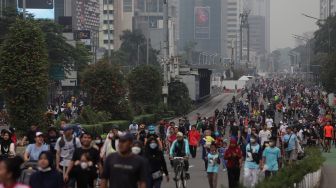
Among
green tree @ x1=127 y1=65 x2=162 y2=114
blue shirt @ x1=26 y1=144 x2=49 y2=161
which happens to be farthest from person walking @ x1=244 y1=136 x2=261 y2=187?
green tree @ x1=127 y1=65 x2=162 y2=114

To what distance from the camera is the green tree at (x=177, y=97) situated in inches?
2557

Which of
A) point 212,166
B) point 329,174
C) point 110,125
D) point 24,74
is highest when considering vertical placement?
point 24,74

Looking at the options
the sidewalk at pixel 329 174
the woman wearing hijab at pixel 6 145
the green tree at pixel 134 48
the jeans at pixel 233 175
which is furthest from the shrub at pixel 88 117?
the green tree at pixel 134 48

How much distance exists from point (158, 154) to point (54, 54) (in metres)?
61.5

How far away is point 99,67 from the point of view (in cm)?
4819

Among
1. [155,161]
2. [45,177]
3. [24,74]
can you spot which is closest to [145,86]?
[24,74]

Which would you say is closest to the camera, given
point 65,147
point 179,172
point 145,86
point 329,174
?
point 65,147

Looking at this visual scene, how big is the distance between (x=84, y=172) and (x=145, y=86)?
151 ft

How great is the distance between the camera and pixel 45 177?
37.3ft

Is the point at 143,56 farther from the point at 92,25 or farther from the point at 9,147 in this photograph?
the point at 9,147

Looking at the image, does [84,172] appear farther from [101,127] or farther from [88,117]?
[88,117]

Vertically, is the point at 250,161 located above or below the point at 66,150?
below

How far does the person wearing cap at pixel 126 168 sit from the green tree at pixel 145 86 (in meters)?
49.0

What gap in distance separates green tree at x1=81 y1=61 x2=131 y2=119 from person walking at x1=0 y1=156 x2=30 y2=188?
38850 millimetres
